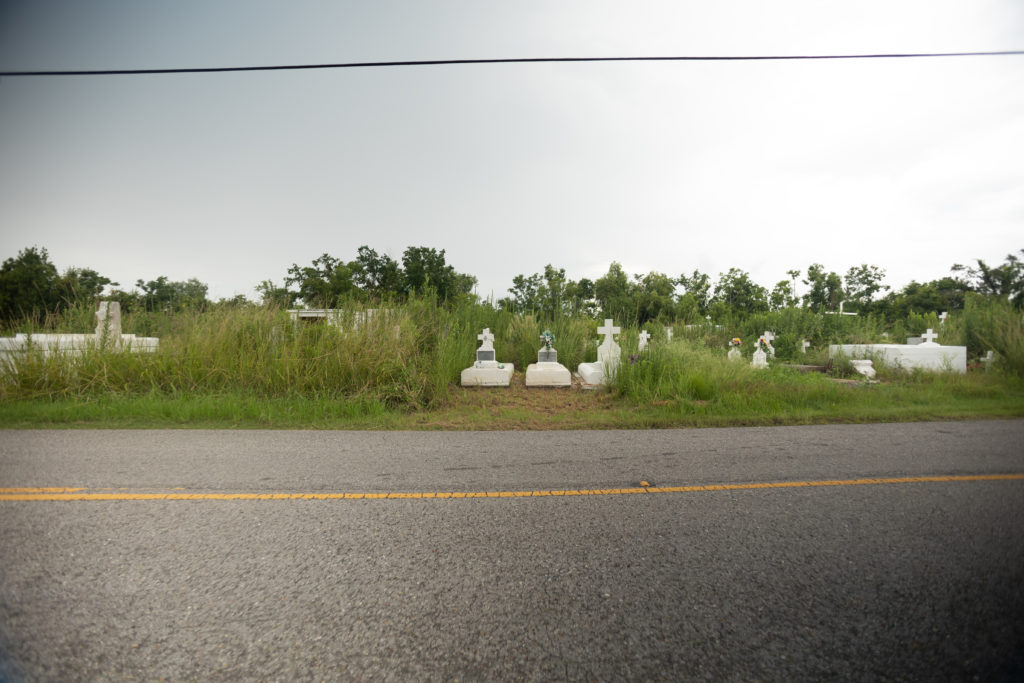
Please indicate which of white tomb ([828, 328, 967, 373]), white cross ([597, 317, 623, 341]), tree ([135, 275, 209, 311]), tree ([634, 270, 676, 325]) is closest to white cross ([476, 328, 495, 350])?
white cross ([597, 317, 623, 341])

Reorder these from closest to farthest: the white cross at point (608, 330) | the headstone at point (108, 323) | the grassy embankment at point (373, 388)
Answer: the grassy embankment at point (373, 388)
the headstone at point (108, 323)
the white cross at point (608, 330)

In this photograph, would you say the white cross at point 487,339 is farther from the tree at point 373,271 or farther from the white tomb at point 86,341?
the tree at point 373,271

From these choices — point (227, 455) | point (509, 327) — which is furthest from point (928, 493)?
point (509, 327)

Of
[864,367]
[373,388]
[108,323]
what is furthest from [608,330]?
[108,323]

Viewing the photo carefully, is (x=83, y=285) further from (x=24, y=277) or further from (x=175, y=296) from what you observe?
(x=24, y=277)

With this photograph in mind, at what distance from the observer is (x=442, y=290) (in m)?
20.3

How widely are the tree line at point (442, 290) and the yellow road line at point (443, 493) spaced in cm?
134

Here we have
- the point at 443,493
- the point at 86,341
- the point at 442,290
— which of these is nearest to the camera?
the point at 443,493

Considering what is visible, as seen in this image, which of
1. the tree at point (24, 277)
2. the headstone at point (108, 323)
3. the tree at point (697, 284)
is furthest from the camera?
the tree at point (697, 284)

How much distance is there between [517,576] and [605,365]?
22.4 ft

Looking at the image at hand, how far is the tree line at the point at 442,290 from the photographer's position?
3.35 metres

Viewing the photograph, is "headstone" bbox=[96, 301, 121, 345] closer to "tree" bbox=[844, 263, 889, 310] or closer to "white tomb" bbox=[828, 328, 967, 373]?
"white tomb" bbox=[828, 328, 967, 373]

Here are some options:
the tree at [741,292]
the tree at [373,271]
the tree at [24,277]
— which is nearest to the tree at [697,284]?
the tree at [741,292]

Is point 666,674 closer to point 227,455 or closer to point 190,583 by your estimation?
point 190,583
